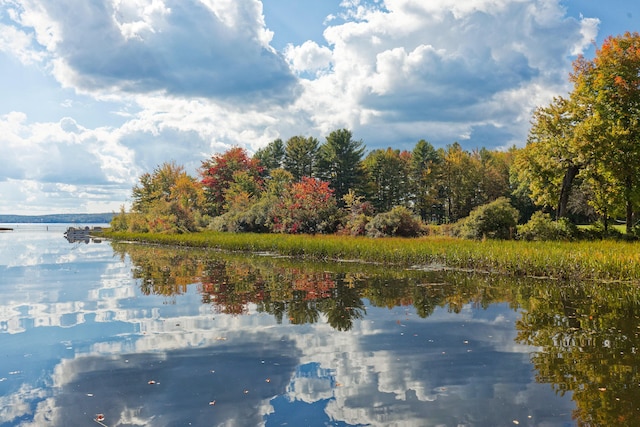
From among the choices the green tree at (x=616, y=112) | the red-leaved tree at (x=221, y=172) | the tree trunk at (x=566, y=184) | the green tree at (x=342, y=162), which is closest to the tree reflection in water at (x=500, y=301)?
the green tree at (x=616, y=112)

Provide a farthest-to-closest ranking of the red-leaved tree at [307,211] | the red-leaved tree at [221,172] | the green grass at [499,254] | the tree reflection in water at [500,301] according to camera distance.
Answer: the red-leaved tree at [221,172] → the red-leaved tree at [307,211] → the green grass at [499,254] → the tree reflection in water at [500,301]

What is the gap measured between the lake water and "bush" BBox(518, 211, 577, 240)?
36.2 ft

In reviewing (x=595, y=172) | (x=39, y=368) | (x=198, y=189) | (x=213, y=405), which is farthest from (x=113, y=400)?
(x=198, y=189)

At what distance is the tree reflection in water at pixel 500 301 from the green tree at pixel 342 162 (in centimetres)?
4751

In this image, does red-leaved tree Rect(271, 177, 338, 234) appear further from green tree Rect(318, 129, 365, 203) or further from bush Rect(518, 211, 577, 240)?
green tree Rect(318, 129, 365, 203)

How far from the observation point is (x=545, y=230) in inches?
1056

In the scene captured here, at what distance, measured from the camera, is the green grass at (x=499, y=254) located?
17175 mm

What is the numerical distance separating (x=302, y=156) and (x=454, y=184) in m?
25.6

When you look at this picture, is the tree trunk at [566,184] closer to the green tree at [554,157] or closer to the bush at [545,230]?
the green tree at [554,157]

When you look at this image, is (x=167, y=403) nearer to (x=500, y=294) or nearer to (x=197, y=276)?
(x=500, y=294)

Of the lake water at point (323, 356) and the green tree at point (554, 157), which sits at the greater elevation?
the green tree at point (554, 157)

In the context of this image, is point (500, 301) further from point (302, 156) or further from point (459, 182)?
point (302, 156)

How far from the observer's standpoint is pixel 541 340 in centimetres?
959

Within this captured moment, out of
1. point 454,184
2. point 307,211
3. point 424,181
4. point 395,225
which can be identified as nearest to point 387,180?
point 424,181
